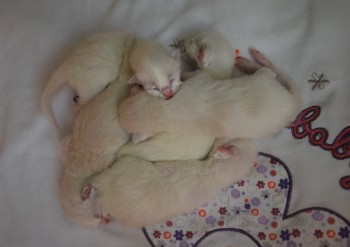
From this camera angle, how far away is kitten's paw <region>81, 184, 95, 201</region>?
1142mm

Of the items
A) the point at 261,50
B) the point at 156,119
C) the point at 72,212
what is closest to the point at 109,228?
the point at 72,212

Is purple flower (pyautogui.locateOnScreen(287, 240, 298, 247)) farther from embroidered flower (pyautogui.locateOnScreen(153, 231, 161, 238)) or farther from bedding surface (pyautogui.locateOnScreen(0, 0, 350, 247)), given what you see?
embroidered flower (pyautogui.locateOnScreen(153, 231, 161, 238))

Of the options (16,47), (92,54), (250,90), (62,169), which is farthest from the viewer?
(16,47)

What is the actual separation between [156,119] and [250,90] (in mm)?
270

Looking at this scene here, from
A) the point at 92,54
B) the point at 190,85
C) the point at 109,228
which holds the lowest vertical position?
the point at 109,228

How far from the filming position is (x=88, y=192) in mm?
1144

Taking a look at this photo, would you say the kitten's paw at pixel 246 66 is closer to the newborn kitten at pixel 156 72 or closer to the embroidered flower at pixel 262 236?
the newborn kitten at pixel 156 72

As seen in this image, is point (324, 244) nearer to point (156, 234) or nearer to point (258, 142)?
point (258, 142)

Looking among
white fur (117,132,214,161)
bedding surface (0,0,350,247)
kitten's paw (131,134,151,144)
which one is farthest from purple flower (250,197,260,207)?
kitten's paw (131,134,151,144)

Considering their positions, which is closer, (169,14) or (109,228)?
(109,228)

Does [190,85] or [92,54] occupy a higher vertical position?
[92,54]

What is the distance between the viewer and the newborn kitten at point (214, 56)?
1161mm

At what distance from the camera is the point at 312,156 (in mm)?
1195

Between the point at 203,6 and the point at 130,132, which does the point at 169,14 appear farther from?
the point at 130,132
